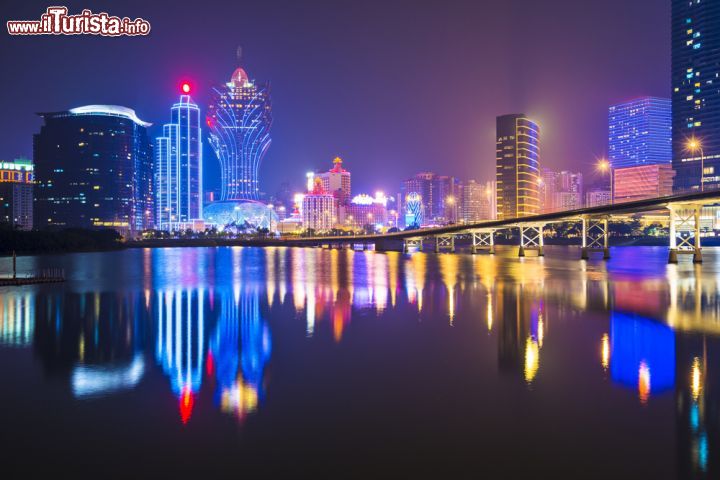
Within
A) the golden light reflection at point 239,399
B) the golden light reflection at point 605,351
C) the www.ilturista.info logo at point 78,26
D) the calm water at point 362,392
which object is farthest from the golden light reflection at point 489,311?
the www.ilturista.info logo at point 78,26

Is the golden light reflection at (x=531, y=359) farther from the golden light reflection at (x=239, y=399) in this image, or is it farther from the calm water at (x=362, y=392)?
the golden light reflection at (x=239, y=399)

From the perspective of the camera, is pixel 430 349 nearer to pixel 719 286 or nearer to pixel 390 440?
pixel 390 440

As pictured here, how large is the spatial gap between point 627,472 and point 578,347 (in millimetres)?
10721

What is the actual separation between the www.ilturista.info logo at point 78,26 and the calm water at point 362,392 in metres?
62.0

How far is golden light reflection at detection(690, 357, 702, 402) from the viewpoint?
14219mm

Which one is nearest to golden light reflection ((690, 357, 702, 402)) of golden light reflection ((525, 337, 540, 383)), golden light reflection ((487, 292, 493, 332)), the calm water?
the calm water

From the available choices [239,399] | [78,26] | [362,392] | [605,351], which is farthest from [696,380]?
[78,26]

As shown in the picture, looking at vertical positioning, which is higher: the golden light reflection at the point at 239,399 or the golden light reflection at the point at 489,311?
the golden light reflection at the point at 489,311

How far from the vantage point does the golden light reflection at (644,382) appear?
1395 centimetres

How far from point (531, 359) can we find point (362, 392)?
684 centimetres

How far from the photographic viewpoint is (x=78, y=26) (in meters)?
78.3

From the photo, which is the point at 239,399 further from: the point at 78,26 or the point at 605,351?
the point at 78,26

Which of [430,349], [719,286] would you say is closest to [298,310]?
[430,349]

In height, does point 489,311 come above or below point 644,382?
above
